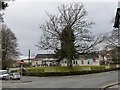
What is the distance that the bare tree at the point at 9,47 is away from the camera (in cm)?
7421

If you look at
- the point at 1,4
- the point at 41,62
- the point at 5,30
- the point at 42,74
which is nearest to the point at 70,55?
the point at 42,74

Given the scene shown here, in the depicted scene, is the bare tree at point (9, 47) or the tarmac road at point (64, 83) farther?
the bare tree at point (9, 47)

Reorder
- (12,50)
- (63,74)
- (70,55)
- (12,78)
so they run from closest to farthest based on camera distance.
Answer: (12,78) < (63,74) < (70,55) < (12,50)

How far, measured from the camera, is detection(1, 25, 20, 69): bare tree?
2922 inches

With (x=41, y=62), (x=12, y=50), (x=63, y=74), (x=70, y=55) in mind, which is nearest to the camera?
(x=63, y=74)

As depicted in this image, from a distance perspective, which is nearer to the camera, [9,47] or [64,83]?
[64,83]

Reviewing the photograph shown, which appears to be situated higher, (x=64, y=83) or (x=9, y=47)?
(x=9, y=47)

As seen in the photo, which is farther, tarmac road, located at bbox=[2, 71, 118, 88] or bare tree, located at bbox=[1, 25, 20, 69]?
bare tree, located at bbox=[1, 25, 20, 69]

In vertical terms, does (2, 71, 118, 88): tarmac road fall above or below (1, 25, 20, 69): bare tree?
below

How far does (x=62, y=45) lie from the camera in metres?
66.1

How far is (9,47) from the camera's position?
7556 cm

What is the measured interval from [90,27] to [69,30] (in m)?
4.74

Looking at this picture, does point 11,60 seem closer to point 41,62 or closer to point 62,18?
point 62,18

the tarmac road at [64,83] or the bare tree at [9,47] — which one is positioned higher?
the bare tree at [9,47]
